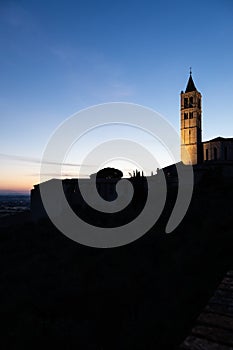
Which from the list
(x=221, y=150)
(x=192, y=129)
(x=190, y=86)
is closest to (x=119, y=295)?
(x=221, y=150)

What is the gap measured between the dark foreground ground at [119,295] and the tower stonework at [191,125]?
4400 centimetres

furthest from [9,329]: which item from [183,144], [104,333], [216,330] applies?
[183,144]

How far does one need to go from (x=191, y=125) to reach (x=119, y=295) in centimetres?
5300

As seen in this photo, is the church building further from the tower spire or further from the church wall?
the church wall

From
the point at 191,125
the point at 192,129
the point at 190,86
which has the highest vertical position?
the point at 190,86

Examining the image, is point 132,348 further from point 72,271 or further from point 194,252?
point 72,271

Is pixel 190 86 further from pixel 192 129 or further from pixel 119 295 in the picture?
pixel 119 295

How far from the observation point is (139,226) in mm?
13320

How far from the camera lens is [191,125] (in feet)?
178

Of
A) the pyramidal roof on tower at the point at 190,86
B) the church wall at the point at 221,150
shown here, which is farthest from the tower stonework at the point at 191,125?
the church wall at the point at 221,150

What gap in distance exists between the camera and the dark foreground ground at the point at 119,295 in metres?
4.36

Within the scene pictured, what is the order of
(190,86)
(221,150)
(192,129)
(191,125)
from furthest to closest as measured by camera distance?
1. (190,86)
2. (191,125)
3. (192,129)
4. (221,150)

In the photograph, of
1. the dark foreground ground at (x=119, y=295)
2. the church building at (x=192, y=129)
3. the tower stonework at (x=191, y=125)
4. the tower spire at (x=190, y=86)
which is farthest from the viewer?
the tower spire at (x=190, y=86)

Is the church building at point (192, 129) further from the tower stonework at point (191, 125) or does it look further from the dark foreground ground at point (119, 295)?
the dark foreground ground at point (119, 295)
